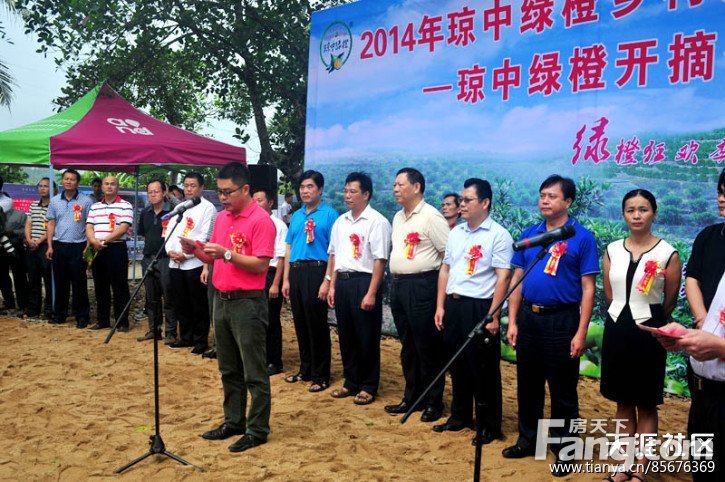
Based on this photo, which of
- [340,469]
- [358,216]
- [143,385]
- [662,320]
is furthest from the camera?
[143,385]

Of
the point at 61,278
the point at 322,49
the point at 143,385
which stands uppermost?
the point at 322,49

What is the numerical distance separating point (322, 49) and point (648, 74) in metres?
3.86

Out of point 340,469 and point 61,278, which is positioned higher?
point 61,278

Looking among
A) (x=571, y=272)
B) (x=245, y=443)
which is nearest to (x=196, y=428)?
(x=245, y=443)

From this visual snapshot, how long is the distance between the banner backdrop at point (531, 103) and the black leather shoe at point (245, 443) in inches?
132

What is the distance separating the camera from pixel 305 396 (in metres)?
5.03

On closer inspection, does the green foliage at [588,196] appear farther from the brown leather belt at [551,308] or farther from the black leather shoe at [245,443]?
the black leather shoe at [245,443]

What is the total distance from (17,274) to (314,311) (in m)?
4.85

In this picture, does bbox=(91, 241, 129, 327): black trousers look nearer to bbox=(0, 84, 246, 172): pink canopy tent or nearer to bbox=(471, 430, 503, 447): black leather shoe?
bbox=(0, 84, 246, 172): pink canopy tent

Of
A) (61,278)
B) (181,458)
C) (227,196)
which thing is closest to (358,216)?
(227,196)

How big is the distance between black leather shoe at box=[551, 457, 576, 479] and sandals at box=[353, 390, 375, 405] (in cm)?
162

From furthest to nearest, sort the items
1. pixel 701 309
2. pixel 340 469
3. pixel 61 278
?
pixel 61 278
pixel 340 469
pixel 701 309

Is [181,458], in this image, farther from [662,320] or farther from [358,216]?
[662,320]

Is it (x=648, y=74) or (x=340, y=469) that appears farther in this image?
(x=648, y=74)
